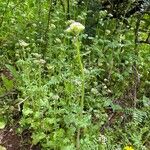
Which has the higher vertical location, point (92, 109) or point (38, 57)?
point (38, 57)

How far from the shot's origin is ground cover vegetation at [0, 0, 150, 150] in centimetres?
267

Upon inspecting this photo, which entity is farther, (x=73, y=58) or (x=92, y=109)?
(x=73, y=58)

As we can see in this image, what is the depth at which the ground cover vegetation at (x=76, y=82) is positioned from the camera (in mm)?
2672

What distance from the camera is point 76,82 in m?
2.74

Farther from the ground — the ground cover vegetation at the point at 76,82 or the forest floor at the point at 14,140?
the ground cover vegetation at the point at 76,82

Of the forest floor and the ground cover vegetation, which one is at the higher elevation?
the ground cover vegetation

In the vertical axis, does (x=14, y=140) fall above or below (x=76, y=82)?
below

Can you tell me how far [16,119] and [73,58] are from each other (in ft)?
2.01

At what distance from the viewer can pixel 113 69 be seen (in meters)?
3.34

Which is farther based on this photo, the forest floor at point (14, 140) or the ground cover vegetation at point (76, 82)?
the forest floor at point (14, 140)

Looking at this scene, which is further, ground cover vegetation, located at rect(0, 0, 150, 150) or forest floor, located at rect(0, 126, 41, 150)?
forest floor, located at rect(0, 126, 41, 150)

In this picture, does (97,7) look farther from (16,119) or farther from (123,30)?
(16,119)

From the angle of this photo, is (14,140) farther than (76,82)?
Yes

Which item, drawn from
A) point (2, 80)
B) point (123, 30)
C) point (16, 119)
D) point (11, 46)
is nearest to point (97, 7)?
point (123, 30)
